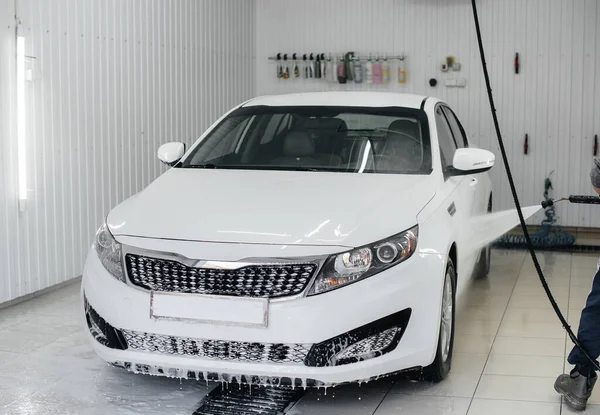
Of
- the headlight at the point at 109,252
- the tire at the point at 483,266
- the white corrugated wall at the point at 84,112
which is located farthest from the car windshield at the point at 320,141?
the tire at the point at 483,266

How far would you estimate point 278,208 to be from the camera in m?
3.79

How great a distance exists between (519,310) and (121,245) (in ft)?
10.2

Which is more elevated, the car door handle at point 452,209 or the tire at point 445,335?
the car door handle at point 452,209

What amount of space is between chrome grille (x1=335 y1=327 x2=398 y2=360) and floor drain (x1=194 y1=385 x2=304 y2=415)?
1.47 feet

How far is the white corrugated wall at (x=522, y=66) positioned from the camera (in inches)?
369

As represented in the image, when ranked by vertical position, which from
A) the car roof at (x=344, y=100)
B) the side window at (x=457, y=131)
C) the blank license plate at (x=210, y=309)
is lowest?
the blank license plate at (x=210, y=309)

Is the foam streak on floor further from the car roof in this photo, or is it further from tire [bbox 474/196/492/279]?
the car roof

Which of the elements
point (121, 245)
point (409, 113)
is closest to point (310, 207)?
point (121, 245)

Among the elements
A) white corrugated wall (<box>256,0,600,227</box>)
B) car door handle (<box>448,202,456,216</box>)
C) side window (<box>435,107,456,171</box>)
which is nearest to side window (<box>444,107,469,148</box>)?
side window (<box>435,107,456,171</box>)

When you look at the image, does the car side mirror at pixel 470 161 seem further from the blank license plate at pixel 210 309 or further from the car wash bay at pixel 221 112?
the blank license plate at pixel 210 309

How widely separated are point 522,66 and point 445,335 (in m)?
6.12

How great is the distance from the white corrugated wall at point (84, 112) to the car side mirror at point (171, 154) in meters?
1.41

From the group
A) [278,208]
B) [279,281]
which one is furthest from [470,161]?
[279,281]

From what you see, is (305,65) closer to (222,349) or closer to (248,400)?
(248,400)
